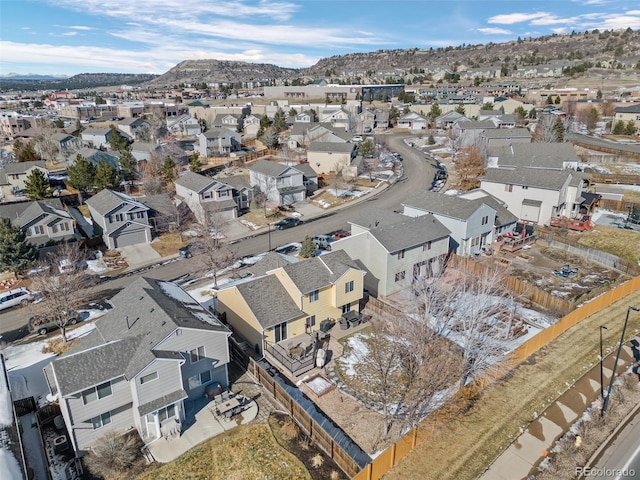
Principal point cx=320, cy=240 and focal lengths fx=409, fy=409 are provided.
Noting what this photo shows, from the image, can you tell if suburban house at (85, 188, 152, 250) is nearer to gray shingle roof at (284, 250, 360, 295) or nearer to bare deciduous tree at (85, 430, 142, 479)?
gray shingle roof at (284, 250, 360, 295)

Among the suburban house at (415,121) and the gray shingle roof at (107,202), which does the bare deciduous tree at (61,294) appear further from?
the suburban house at (415,121)

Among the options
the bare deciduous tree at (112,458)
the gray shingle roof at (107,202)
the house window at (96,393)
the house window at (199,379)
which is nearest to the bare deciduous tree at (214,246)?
the gray shingle roof at (107,202)

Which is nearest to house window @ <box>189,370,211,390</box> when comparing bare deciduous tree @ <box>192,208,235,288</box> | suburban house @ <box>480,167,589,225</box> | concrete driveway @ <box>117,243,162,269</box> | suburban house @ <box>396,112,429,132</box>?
bare deciduous tree @ <box>192,208,235,288</box>

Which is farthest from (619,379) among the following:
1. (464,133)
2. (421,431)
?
(464,133)

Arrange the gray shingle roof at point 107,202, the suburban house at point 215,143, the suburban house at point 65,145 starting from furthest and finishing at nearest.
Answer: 1. the suburban house at point 215,143
2. the suburban house at point 65,145
3. the gray shingle roof at point 107,202

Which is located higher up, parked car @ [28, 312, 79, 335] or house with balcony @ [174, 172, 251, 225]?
house with balcony @ [174, 172, 251, 225]

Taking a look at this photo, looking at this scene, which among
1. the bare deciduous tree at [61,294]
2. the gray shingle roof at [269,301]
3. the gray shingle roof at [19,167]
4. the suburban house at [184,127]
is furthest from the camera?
the suburban house at [184,127]
